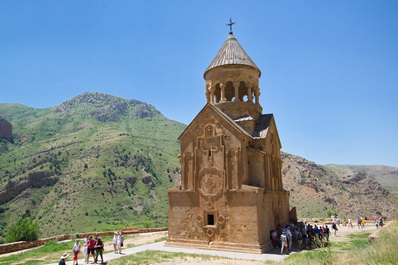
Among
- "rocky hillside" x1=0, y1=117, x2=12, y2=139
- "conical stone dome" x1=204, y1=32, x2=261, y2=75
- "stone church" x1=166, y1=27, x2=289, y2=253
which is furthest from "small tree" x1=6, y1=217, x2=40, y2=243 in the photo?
"rocky hillside" x1=0, y1=117, x2=12, y2=139

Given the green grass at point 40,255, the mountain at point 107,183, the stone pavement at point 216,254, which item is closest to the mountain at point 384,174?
the mountain at point 107,183

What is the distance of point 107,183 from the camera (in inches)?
2338

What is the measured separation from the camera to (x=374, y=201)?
188 ft

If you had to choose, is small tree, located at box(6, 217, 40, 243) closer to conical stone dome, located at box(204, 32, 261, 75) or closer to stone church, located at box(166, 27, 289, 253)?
stone church, located at box(166, 27, 289, 253)

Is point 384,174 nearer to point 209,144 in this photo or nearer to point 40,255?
point 209,144

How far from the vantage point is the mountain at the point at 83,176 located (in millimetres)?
49344

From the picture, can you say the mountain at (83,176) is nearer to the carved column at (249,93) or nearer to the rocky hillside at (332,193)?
the carved column at (249,93)

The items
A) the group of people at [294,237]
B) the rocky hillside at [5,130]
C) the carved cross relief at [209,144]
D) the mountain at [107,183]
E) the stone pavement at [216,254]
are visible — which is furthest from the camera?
the rocky hillside at [5,130]

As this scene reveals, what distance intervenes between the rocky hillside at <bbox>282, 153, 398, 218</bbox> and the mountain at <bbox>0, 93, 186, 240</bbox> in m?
25.4

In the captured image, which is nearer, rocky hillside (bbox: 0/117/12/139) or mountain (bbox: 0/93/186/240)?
mountain (bbox: 0/93/186/240)

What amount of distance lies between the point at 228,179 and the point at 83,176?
172 feet

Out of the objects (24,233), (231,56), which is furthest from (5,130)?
(231,56)

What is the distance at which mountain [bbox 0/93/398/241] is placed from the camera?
163ft

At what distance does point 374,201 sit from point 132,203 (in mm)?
47218
